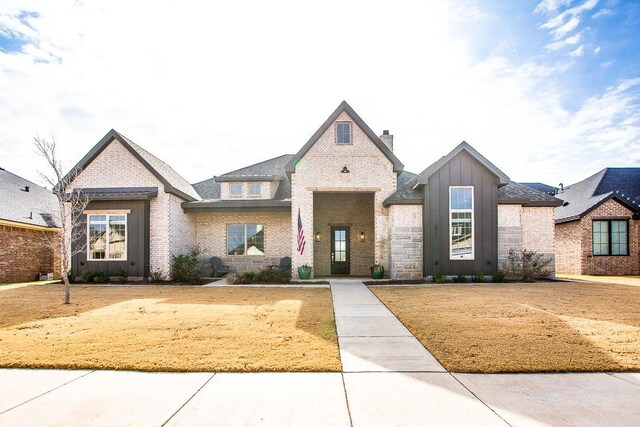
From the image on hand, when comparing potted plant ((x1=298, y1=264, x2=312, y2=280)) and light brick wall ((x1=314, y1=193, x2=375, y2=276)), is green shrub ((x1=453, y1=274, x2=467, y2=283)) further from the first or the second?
potted plant ((x1=298, y1=264, x2=312, y2=280))

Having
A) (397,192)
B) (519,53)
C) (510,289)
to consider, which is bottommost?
(510,289)

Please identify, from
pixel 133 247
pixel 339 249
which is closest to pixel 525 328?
pixel 339 249

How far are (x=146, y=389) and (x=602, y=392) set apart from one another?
471 centimetres

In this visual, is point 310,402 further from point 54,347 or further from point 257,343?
point 54,347

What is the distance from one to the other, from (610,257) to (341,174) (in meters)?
15.7

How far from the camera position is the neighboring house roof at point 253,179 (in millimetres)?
17016

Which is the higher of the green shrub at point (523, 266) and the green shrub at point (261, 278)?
the green shrub at point (523, 266)

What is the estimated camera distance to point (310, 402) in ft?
11.3

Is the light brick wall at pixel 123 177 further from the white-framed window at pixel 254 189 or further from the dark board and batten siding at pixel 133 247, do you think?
the white-framed window at pixel 254 189

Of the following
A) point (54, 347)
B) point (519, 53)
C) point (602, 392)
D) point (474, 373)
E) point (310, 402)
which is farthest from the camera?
point (519, 53)

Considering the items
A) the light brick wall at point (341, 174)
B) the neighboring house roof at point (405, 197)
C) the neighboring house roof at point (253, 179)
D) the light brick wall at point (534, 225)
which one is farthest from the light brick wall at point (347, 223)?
the light brick wall at point (534, 225)

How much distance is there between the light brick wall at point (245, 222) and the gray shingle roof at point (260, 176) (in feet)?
3.35

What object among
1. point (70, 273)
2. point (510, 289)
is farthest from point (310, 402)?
point (70, 273)

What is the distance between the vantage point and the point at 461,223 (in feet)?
48.3
